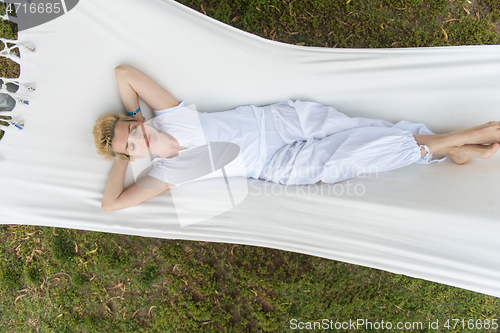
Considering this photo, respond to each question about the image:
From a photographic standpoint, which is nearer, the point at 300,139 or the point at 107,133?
the point at 107,133

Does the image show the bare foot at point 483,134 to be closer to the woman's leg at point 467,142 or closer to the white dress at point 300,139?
the woman's leg at point 467,142

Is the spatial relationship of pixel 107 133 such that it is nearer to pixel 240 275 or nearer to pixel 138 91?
pixel 138 91

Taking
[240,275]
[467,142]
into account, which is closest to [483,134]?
[467,142]

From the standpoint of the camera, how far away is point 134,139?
144 cm

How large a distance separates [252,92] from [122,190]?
98 centimetres

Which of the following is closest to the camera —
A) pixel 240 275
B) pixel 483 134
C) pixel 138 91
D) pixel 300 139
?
pixel 483 134

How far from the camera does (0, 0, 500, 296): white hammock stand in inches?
57.1

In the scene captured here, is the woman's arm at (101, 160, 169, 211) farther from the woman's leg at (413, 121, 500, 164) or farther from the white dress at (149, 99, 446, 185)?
the woman's leg at (413, 121, 500, 164)

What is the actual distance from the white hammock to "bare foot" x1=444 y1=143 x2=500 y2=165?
7 cm

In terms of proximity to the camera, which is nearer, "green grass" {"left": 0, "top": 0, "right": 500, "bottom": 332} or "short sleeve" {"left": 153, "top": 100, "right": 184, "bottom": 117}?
"short sleeve" {"left": 153, "top": 100, "right": 184, "bottom": 117}

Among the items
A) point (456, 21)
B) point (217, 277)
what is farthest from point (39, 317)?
point (456, 21)

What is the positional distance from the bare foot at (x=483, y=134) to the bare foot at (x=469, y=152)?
4 centimetres

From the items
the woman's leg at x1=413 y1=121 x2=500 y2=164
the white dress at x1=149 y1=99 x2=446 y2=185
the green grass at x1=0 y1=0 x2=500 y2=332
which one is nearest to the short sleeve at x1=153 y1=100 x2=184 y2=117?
the white dress at x1=149 y1=99 x2=446 y2=185

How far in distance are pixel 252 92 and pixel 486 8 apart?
6.15ft
